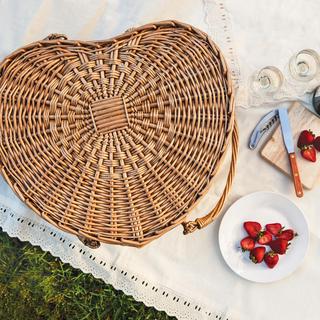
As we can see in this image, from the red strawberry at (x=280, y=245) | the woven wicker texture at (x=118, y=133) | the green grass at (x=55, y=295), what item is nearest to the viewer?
the woven wicker texture at (x=118, y=133)

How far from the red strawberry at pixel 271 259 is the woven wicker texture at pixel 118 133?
33cm

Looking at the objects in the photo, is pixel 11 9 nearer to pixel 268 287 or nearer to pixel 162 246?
pixel 162 246

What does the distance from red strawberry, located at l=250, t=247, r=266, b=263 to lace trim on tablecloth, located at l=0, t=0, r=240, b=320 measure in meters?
0.16

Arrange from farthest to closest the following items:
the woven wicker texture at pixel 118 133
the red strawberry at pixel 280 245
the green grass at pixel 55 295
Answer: the green grass at pixel 55 295 < the red strawberry at pixel 280 245 < the woven wicker texture at pixel 118 133

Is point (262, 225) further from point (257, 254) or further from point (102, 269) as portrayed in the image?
point (102, 269)

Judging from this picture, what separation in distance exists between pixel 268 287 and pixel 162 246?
272 millimetres

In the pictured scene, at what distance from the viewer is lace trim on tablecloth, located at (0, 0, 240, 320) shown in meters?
1.44

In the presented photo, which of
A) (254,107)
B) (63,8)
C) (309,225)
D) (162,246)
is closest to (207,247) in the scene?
(162,246)

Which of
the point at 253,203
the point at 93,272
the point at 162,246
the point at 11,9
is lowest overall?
the point at 93,272

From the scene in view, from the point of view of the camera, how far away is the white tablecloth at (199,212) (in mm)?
1405

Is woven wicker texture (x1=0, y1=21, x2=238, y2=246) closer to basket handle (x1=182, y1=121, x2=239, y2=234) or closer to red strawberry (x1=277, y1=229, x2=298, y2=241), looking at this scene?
basket handle (x1=182, y1=121, x2=239, y2=234)

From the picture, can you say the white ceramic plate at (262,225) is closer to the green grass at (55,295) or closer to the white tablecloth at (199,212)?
the white tablecloth at (199,212)

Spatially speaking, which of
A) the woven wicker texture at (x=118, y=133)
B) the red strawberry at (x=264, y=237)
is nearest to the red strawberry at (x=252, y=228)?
the red strawberry at (x=264, y=237)

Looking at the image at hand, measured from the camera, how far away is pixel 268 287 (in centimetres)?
143
